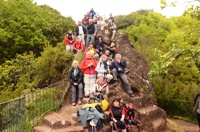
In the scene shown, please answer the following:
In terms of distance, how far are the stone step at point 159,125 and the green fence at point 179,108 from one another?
8789mm

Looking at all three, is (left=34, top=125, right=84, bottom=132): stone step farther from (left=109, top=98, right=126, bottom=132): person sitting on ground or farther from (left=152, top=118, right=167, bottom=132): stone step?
(left=152, top=118, right=167, bottom=132): stone step

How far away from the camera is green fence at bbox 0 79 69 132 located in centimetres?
749

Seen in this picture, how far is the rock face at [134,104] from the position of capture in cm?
812

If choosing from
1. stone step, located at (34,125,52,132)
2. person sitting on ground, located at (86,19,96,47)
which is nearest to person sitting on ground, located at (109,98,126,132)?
stone step, located at (34,125,52,132)

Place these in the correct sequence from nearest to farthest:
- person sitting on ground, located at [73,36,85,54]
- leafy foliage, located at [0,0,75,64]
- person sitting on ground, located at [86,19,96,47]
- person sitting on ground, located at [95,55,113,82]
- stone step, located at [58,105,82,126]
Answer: stone step, located at [58,105,82,126] < person sitting on ground, located at [95,55,113,82] < person sitting on ground, located at [73,36,85,54] < person sitting on ground, located at [86,19,96,47] < leafy foliage, located at [0,0,75,64]

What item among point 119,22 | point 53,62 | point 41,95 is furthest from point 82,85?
point 119,22

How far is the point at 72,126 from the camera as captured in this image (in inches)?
319

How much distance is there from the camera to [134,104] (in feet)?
33.6

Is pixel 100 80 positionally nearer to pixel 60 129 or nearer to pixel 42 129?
pixel 60 129

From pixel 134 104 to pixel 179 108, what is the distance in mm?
10856

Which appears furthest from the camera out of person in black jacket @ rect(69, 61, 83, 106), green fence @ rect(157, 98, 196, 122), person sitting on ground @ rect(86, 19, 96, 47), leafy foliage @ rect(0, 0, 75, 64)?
leafy foliage @ rect(0, 0, 75, 64)

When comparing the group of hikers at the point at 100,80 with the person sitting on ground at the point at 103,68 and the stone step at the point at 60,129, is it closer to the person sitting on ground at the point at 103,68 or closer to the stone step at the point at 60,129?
the person sitting on ground at the point at 103,68

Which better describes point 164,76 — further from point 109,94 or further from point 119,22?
point 119,22

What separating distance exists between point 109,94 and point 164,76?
1237 cm
